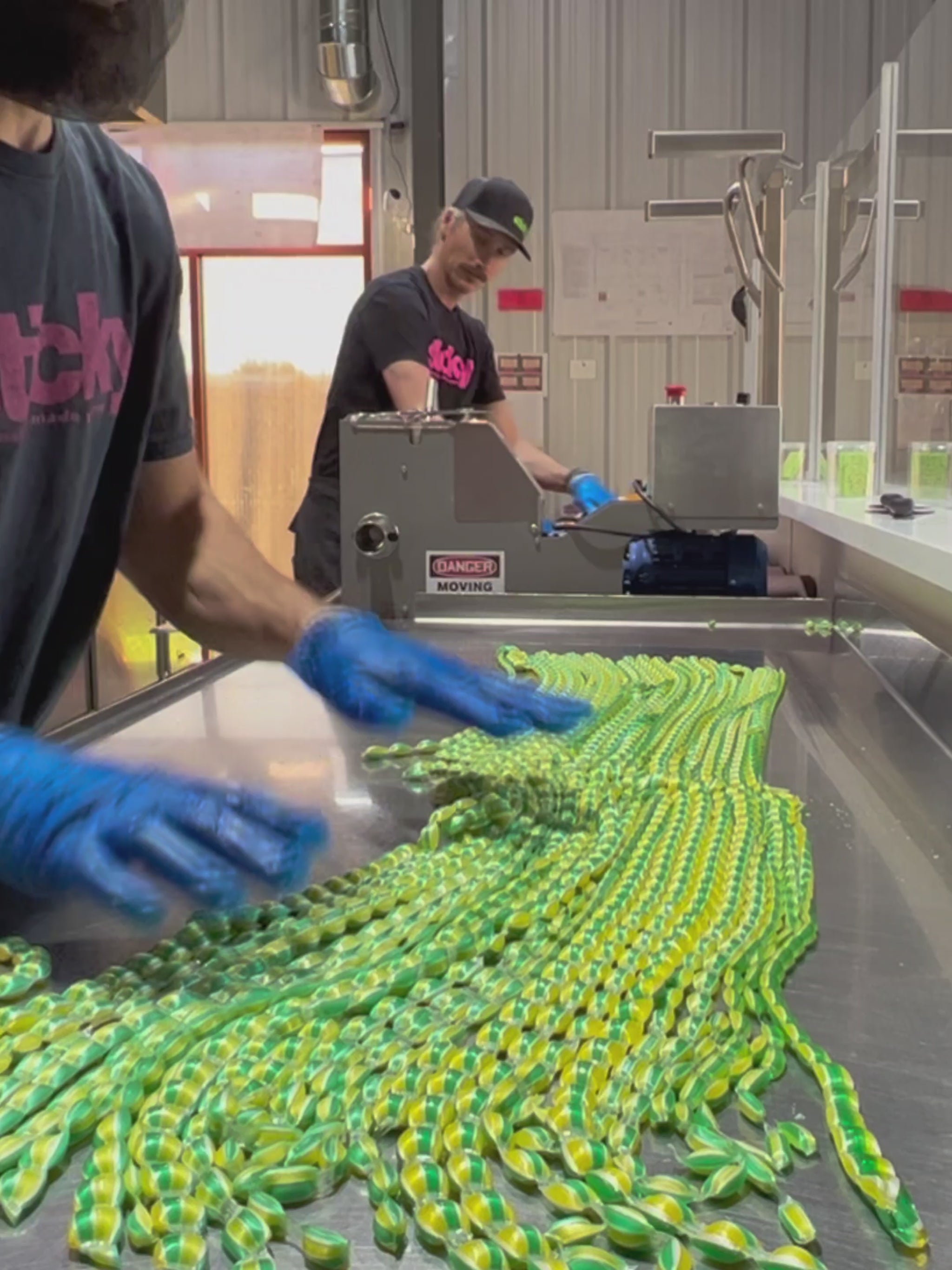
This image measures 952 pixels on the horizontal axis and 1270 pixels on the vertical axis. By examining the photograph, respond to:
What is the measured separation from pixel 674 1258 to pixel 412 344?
2.24 m

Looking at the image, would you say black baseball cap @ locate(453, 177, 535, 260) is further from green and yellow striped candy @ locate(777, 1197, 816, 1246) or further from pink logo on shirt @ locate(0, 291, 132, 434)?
green and yellow striped candy @ locate(777, 1197, 816, 1246)

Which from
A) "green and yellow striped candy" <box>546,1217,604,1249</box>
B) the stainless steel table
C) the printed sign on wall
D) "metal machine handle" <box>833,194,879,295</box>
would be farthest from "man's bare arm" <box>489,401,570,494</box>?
"green and yellow striped candy" <box>546,1217,604,1249</box>

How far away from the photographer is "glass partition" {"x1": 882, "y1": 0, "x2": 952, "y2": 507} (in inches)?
79.3

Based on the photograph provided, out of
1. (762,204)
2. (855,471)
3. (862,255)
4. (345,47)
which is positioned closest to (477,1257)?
(855,471)

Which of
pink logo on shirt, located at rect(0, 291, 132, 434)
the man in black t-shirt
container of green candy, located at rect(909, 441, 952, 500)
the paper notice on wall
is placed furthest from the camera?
the paper notice on wall

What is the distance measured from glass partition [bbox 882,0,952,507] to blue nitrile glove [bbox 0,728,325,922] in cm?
154

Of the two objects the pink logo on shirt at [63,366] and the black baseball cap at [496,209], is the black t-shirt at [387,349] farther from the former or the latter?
the pink logo on shirt at [63,366]

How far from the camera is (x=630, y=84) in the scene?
408cm

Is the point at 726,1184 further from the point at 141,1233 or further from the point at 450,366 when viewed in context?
the point at 450,366

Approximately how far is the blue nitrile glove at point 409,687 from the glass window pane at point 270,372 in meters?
3.53

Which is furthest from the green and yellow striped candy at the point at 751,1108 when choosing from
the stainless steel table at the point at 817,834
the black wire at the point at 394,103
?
the black wire at the point at 394,103

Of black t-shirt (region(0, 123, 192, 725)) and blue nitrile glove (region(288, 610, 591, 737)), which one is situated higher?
black t-shirt (region(0, 123, 192, 725))

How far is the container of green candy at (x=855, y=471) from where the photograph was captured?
201 centimetres

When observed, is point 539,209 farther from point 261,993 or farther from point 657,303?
point 261,993
